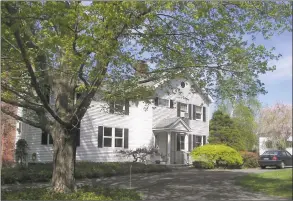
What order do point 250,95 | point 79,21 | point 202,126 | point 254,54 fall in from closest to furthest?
point 79,21, point 254,54, point 250,95, point 202,126

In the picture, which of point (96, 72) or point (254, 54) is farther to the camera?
point (254, 54)

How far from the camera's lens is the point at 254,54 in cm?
1030

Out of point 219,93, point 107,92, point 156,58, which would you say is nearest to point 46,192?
point 107,92

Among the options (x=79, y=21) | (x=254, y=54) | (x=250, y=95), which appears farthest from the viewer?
(x=250, y=95)

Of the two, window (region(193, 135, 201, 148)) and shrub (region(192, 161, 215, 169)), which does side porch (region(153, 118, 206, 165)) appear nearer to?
window (region(193, 135, 201, 148))

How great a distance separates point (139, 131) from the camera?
89.1 feet

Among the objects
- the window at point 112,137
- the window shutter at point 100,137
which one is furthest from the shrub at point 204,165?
the window shutter at point 100,137

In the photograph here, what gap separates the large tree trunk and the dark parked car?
708 inches

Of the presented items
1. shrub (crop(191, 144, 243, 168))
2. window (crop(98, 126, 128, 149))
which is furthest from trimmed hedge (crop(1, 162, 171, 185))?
shrub (crop(191, 144, 243, 168))

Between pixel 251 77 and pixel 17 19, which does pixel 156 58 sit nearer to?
pixel 251 77

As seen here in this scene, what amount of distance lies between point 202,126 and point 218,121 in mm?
1421

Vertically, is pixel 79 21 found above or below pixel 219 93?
above

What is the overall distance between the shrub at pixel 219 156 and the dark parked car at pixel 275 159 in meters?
1.68

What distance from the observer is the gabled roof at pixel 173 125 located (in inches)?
1084
